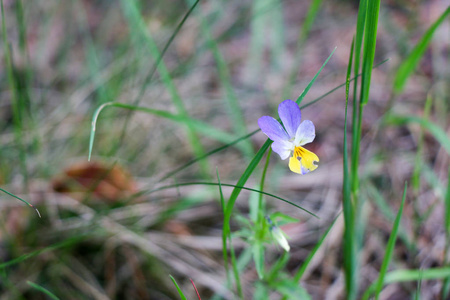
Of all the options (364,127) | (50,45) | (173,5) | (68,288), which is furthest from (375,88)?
(50,45)

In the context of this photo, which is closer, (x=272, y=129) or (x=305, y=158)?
(x=272, y=129)

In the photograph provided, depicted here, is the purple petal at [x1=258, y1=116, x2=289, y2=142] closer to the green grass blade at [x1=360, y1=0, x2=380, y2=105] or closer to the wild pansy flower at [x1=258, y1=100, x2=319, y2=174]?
the wild pansy flower at [x1=258, y1=100, x2=319, y2=174]

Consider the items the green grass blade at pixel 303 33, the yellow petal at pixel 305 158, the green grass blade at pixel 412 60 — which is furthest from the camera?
the green grass blade at pixel 303 33

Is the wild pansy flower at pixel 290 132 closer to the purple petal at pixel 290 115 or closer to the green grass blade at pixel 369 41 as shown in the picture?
the purple petal at pixel 290 115

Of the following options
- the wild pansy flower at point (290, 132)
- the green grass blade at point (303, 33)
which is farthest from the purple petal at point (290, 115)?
the green grass blade at point (303, 33)

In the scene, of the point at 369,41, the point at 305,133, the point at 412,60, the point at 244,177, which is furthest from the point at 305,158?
the point at 412,60

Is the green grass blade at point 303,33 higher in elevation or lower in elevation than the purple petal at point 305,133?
higher

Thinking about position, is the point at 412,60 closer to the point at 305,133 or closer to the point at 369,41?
the point at 369,41
